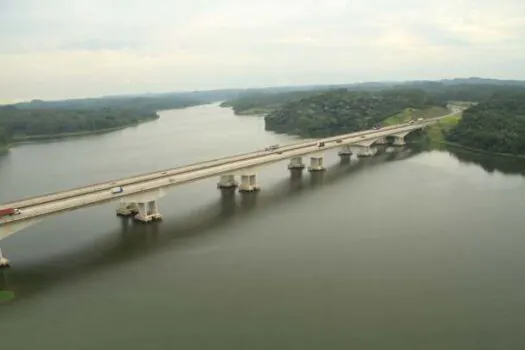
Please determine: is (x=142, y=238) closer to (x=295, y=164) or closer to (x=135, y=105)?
(x=295, y=164)

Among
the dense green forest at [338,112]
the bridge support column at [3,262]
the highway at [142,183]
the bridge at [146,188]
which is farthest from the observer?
the dense green forest at [338,112]

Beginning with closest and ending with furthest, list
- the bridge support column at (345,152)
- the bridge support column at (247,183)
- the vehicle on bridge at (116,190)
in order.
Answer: the vehicle on bridge at (116,190) → the bridge support column at (247,183) → the bridge support column at (345,152)

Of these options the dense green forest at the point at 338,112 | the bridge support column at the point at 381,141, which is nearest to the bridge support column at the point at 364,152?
the bridge support column at the point at 381,141

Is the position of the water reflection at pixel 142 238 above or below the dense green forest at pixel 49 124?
below

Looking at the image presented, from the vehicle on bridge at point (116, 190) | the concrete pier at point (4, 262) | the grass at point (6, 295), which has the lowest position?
the grass at point (6, 295)

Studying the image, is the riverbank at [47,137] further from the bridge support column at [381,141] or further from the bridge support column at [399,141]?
the bridge support column at [399,141]

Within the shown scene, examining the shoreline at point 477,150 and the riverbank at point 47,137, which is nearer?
the shoreline at point 477,150

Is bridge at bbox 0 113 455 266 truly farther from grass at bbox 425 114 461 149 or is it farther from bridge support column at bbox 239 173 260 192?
grass at bbox 425 114 461 149
